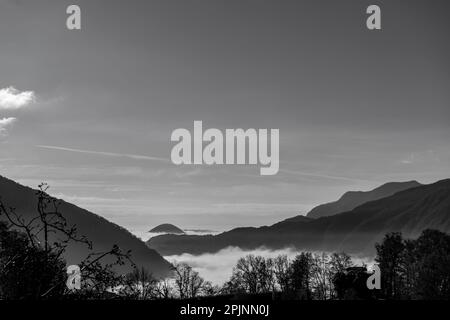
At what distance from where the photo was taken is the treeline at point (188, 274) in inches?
199

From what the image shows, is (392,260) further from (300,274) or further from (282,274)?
(282,274)

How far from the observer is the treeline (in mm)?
5051

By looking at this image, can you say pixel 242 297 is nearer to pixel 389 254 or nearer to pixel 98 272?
pixel 98 272

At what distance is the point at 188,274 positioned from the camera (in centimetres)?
8712

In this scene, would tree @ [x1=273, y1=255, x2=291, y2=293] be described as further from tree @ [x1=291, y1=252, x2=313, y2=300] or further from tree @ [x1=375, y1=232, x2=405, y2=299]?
tree @ [x1=375, y1=232, x2=405, y2=299]

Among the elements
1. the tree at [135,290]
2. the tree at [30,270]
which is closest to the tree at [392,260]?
the tree at [135,290]

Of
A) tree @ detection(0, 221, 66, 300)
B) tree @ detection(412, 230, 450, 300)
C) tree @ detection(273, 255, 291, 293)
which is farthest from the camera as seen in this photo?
tree @ detection(273, 255, 291, 293)

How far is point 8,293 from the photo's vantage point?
6094mm

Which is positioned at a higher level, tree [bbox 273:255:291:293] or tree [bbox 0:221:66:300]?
tree [bbox 0:221:66:300]

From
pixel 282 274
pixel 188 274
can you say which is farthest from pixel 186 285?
pixel 282 274

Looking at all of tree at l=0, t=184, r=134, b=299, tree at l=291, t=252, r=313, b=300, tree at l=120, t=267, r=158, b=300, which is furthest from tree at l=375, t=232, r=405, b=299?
tree at l=0, t=184, r=134, b=299
